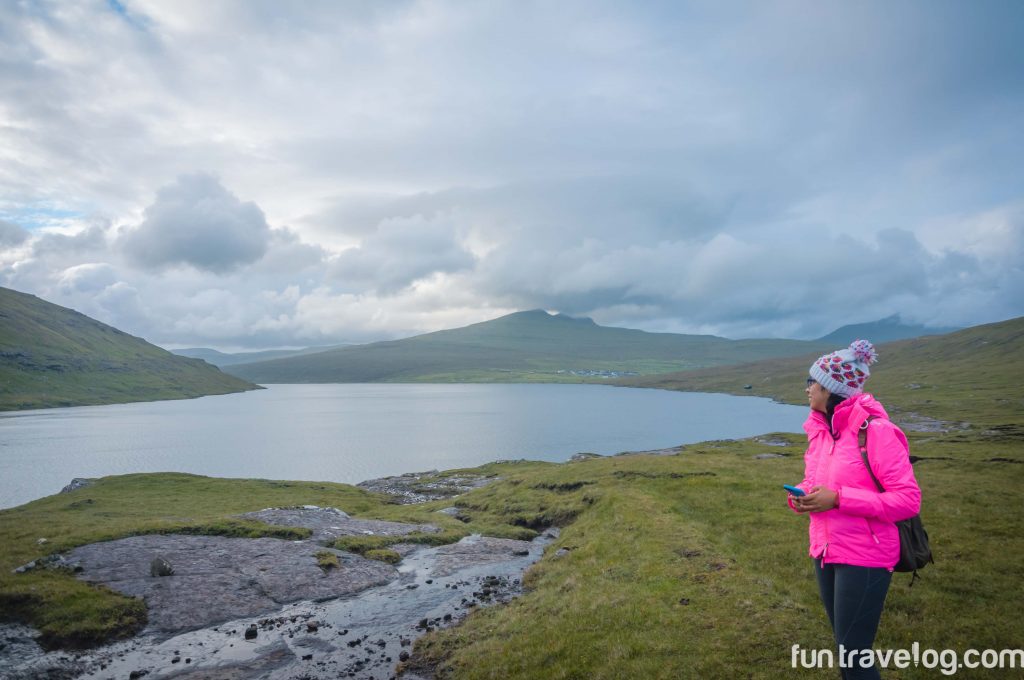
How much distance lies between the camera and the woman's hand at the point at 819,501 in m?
7.94

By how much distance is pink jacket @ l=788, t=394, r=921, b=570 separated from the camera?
755 cm

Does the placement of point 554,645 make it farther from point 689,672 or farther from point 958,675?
point 958,675

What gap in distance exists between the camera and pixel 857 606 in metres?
7.97

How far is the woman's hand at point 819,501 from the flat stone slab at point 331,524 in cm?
3209

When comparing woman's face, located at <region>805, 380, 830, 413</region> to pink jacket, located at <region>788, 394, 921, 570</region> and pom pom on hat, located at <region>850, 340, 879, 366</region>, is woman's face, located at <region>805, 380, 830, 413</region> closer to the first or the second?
pink jacket, located at <region>788, 394, 921, 570</region>

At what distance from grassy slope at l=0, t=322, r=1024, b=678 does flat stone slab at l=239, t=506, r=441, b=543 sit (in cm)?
259

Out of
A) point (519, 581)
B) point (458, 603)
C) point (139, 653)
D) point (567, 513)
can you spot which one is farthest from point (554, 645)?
point (567, 513)

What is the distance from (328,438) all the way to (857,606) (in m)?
126

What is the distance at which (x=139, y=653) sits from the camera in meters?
19.7

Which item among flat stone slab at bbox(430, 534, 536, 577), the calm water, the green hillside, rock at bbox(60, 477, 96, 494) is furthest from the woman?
the green hillside

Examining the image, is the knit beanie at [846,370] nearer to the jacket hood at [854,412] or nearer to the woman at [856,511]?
the woman at [856,511]

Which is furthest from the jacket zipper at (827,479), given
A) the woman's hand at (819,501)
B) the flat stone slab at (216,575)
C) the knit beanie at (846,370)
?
the flat stone slab at (216,575)

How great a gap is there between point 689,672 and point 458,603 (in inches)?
493

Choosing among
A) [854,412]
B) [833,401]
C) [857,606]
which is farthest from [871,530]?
[833,401]
